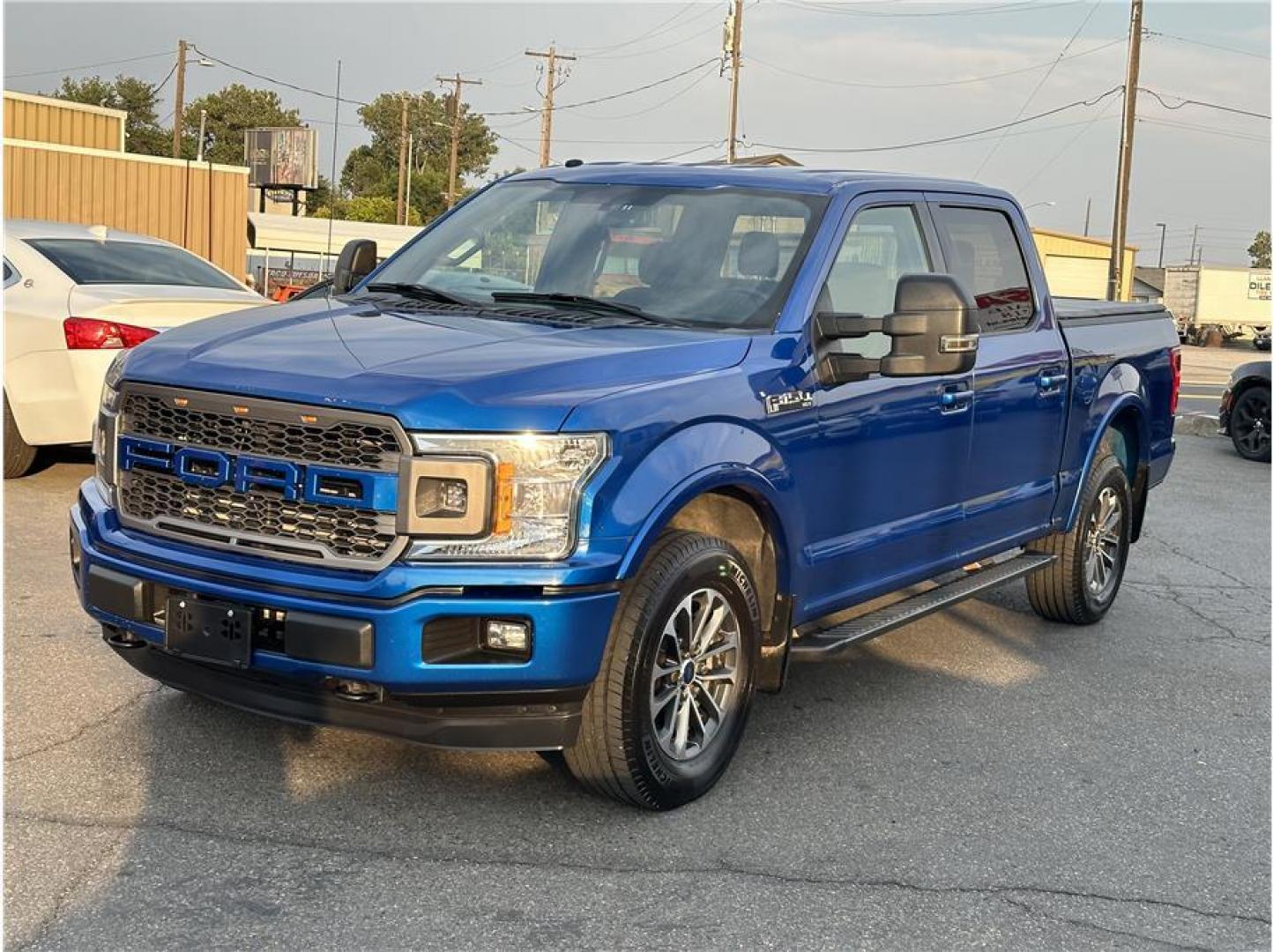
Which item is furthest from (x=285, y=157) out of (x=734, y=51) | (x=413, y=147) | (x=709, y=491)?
(x=709, y=491)

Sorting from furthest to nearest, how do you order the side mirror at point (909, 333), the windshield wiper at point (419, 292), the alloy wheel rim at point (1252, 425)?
the alloy wheel rim at point (1252, 425) < the windshield wiper at point (419, 292) < the side mirror at point (909, 333)

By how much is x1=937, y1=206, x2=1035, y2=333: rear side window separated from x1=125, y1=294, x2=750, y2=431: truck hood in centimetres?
171

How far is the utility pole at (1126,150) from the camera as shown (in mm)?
38750

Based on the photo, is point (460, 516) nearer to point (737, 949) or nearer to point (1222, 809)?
point (737, 949)

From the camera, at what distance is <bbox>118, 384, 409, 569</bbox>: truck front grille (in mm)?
3973

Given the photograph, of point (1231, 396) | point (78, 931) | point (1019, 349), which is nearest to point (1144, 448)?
point (1019, 349)

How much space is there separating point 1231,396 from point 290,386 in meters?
13.4

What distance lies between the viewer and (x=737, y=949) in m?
3.62

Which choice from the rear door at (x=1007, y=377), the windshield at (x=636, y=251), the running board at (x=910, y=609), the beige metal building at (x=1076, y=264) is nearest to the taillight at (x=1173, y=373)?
the rear door at (x=1007, y=377)

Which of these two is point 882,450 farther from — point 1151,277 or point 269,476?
point 1151,277

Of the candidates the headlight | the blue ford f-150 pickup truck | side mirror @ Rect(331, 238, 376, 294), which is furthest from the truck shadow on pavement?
side mirror @ Rect(331, 238, 376, 294)

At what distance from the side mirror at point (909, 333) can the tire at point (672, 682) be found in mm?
831

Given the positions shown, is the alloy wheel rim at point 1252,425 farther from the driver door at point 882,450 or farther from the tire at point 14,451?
the tire at point 14,451

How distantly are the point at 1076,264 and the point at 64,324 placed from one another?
60775mm
